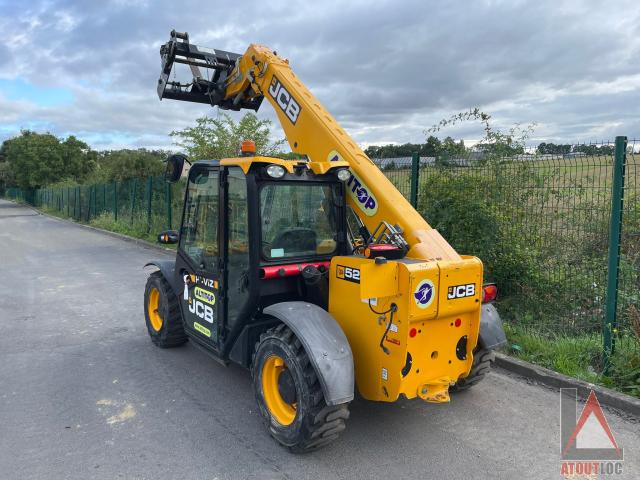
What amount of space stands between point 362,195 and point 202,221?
4.84ft

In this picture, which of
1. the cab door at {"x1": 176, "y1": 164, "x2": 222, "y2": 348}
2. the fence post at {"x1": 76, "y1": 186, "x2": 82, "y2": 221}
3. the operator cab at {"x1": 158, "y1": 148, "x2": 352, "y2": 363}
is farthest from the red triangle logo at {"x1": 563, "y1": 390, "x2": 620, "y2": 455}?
the fence post at {"x1": 76, "y1": 186, "x2": 82, "y2": 221}

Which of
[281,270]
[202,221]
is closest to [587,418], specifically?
[281,270]

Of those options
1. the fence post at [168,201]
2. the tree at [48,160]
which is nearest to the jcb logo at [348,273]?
the fence post at [168,201]

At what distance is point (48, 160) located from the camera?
4375 cm

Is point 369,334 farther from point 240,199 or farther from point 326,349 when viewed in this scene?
point 240,199

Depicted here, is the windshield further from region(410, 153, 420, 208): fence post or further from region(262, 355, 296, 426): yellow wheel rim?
region(410, 153, 420, 208): fence post

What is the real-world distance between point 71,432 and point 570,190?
516cm

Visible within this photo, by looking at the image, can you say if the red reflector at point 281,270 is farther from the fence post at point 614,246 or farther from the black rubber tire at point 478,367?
the fence post at point 614,246

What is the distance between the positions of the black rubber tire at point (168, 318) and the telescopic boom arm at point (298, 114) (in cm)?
204

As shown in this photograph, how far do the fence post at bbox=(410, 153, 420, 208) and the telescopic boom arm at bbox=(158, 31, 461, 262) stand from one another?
2.36 m

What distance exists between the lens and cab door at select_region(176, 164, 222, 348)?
405cm

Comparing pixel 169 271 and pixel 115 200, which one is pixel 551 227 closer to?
pixel 169 271

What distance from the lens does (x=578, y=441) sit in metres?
3.50

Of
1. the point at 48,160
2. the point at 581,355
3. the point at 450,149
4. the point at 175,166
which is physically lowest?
the point at 581,355
